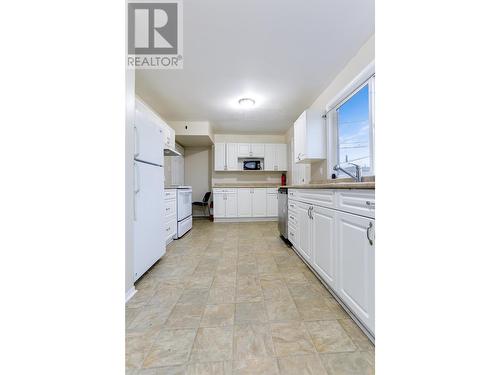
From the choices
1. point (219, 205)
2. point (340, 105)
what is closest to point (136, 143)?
point (340, 105)

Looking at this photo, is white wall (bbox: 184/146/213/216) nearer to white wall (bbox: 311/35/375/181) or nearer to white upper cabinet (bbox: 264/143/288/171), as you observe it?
white upper cabinet (bbox: 264/143/288/171)

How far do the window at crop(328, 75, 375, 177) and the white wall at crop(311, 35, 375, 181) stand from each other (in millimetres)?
169

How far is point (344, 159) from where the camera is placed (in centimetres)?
296

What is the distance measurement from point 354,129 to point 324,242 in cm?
166

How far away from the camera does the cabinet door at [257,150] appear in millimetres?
5863

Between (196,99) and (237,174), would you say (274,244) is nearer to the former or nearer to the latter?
(196,99)

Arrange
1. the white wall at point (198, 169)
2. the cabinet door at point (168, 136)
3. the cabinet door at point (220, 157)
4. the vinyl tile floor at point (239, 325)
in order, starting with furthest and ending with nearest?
the white wall at point (198, 169) < the cabinet door at point (220, 157) < the cabinet door at point (168, 136) < the vinyl tile floor at point (239, 325)

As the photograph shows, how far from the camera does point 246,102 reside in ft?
12.4

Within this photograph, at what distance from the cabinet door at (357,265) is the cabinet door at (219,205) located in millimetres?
4163

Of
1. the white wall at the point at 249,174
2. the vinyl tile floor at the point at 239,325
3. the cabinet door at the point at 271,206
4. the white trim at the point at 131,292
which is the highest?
the white wall at the point at 249,174

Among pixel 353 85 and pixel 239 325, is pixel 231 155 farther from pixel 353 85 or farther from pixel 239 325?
pixel 239 325

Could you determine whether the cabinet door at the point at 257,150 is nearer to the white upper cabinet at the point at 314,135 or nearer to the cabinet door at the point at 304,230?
the white upper cabinet at the point at 314,135

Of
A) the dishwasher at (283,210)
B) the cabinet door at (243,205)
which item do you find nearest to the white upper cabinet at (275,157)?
the cabinet door at (243,205)
